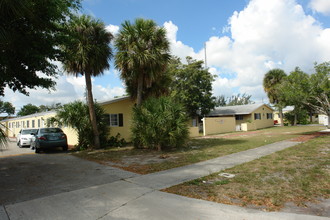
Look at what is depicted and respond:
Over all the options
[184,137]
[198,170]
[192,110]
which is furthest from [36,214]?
[192,110]

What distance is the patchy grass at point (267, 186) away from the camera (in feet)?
14.7

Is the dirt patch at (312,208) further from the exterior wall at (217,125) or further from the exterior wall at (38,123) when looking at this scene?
the exterior wall at (217,125)

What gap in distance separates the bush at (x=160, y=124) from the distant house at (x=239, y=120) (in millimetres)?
10971

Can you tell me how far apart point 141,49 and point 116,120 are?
6012 mm

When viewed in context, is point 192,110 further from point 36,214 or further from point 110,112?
point 36,214

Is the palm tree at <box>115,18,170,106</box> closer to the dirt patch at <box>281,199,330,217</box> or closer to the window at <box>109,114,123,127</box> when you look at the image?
the window at <box>109,114,123,127</box>

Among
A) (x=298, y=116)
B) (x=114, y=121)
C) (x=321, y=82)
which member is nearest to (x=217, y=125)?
(x=321, y=82)

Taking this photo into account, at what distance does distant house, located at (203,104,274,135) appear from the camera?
23672mm

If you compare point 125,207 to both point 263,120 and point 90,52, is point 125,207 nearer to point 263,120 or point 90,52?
point 90,52

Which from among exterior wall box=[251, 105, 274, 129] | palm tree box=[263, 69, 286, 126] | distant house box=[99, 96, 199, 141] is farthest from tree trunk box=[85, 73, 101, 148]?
palm tree box=[263, 69, 286, 126]

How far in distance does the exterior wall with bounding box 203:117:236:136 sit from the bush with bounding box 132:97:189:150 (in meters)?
10.8

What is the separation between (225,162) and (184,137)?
402 cm

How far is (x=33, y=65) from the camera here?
24.9ft

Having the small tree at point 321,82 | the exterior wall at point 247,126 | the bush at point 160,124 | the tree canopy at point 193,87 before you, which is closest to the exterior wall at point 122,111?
the bush at point 160,124
